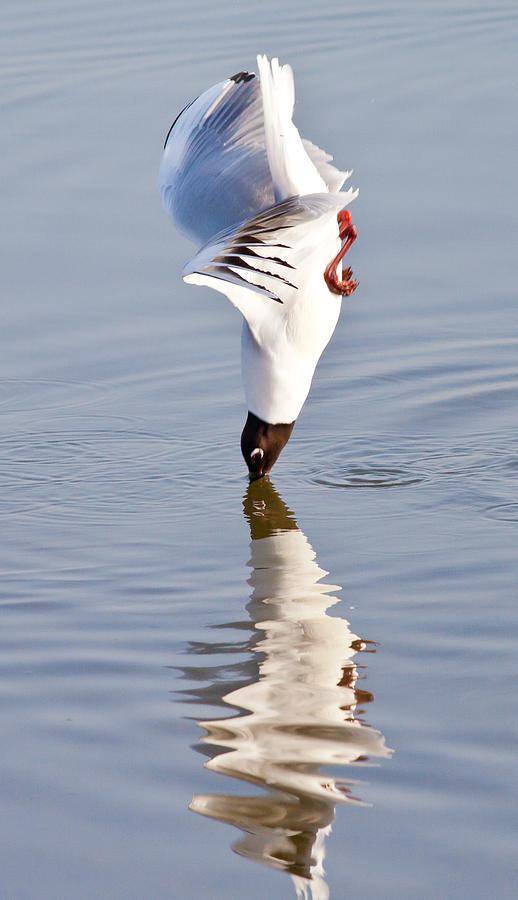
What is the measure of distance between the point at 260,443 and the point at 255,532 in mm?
546

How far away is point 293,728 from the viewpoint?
395cm

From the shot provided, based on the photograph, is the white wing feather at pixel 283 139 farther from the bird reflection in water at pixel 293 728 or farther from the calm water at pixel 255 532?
the bird reflection in water at pixel 293 728

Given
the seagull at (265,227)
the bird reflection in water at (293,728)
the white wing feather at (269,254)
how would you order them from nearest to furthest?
the bird reflection in water at (293,728) < the white wing feather at (269,254) < the seagull at (265,227)

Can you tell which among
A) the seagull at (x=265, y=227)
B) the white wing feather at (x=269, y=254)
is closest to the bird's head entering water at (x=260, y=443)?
the seagull at (x=265, y=227)

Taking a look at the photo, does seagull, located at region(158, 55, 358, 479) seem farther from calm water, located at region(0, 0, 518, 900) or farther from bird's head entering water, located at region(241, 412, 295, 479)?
calm water, located at region(0, 0, 518, 900)

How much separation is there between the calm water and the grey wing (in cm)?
103

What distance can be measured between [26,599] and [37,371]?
8.62 feet

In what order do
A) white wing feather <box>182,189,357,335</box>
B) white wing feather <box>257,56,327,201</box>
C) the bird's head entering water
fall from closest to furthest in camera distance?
white wing feather <box>182,189,357,335</box> < white wing feather <box>257,56,327,201</box> < the bird's head entering water

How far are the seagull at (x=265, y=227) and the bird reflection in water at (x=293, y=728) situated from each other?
1.03m

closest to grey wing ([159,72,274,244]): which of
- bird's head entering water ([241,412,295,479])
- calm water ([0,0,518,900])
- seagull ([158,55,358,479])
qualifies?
seagull ([158,55,358,479])

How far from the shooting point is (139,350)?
7.63 meters

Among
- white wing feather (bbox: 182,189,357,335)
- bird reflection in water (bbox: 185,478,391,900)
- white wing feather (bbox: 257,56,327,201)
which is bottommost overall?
bird reflection in water (bbox: 185,478,391,900)

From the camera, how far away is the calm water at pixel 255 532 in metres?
3.40

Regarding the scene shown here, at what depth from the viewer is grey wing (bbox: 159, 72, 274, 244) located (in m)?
6.31
